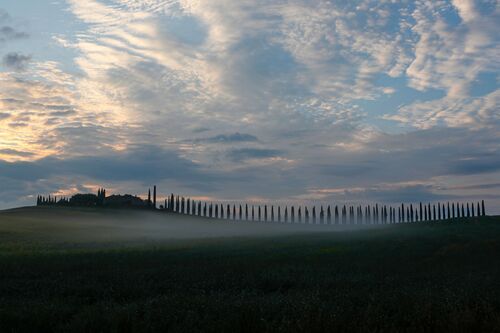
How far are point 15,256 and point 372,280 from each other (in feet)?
78.6

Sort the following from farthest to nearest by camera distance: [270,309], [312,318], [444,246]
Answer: [444,246] < [270,309] < [312,318]

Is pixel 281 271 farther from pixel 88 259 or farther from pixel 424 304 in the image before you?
pixel 88 259

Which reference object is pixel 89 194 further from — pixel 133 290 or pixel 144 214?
pixel 133 290

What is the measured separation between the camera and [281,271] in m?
20.3

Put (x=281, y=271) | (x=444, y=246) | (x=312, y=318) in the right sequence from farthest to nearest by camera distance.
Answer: (x=444, y=246) < (x=281, y=271) < (x=312, y=318)

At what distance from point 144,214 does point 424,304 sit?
363ft

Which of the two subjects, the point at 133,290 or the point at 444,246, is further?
the point at 444,246

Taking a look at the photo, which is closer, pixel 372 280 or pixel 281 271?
pixel 372 280

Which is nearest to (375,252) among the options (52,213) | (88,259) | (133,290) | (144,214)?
(88,259)

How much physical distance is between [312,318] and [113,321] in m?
4.27

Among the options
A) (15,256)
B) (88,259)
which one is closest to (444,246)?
(88,259)

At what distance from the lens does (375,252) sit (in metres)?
31.2

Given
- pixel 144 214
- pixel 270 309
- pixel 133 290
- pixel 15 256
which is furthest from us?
pixel 144 214

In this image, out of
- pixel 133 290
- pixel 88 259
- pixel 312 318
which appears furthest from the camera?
pixel 88 259
